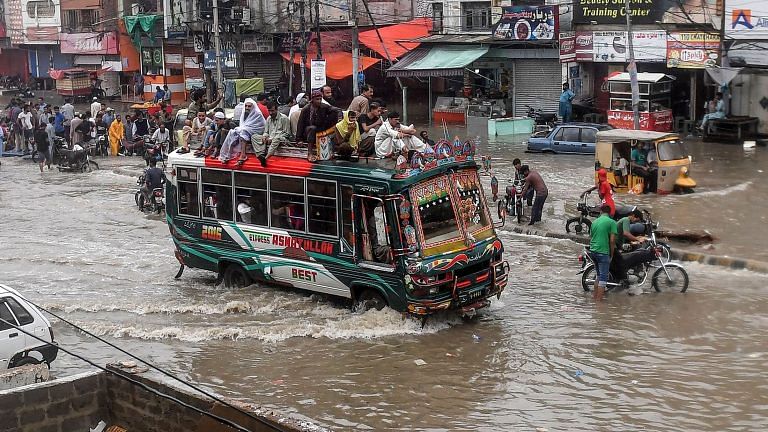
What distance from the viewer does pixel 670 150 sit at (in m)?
22.7

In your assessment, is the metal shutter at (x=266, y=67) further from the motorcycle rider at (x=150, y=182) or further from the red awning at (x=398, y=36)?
the motorcycle rider at (x=150, y=182)

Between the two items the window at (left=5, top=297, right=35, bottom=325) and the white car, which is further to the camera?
the window at (left=5, top=297, right=35, bottom=325)

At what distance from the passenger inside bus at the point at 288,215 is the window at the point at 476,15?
27.5 meters

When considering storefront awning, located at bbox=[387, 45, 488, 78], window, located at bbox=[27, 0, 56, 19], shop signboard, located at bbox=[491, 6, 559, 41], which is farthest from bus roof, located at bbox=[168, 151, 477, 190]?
window, located at bbox=[27, 0, 56, 19]

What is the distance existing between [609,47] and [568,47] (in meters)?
1.68

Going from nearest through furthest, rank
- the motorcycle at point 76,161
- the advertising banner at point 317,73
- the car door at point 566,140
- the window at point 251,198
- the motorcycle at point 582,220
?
the window at point 251,198 < the motorcycle at point 582,220 < the car door at point 566,140 < the motorcycle at point 76,161 < the advertising banner at point 317,73

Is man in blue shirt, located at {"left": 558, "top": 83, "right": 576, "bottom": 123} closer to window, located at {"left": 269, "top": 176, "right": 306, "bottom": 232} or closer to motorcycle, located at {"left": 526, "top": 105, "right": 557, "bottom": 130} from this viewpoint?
motorcycle, located at {"left": 526, "top": 105, "right": 557, "bottom": 130}

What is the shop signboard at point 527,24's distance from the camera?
36406 mm

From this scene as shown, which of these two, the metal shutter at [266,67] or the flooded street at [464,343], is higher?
the metal shutter at [266,67]

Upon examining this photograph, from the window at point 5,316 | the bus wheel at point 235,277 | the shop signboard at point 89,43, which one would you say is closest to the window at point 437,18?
the shop signboard at point 89,43

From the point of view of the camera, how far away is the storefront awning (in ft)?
127

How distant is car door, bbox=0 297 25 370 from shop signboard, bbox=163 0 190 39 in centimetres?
3830

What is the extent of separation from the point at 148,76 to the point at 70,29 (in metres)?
10.3

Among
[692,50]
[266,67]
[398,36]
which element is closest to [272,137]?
[692,50]
